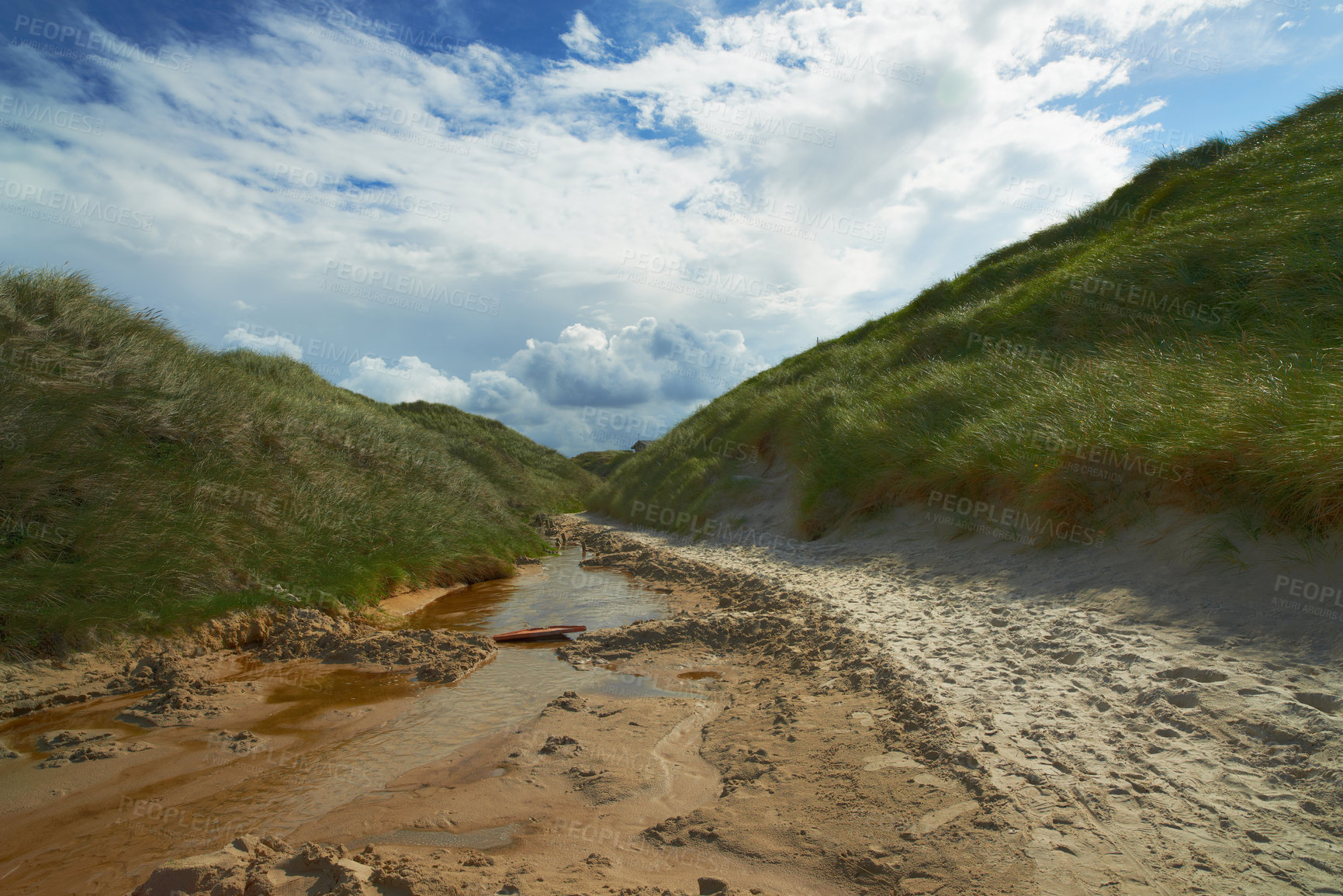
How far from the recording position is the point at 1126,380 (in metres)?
7.15

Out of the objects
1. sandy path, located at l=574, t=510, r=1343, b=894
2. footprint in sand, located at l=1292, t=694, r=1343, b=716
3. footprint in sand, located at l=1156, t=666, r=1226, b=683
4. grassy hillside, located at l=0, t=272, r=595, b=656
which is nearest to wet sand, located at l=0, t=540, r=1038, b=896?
sandy path, located at l=574, t=510, r=1343, b=894

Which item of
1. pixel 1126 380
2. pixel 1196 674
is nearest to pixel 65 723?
pixel 1196 674

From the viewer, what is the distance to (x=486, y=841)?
2537 millimetres

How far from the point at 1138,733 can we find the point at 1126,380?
18.3 ft

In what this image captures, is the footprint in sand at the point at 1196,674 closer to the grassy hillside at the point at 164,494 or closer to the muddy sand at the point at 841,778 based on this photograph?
the muddy sand at the point at 841,778

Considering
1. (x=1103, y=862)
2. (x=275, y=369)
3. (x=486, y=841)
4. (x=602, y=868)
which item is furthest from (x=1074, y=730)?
(x=275, y=369)

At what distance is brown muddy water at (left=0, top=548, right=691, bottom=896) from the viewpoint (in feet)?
8.55

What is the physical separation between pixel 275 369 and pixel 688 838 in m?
19.3

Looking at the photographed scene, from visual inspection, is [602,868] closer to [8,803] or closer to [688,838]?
[688,838]

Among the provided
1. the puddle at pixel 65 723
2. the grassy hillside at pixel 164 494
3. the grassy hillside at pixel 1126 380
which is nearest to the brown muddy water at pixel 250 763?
the puddle at pixel 65 723

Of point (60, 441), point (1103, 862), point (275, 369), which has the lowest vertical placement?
point (1103, 862)

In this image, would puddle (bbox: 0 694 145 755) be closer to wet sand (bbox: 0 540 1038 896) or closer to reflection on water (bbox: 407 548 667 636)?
wet sand (bbox: 0 540 1038 896)

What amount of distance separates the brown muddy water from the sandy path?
7.28 ft

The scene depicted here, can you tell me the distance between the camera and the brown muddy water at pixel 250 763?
261 centimetres
